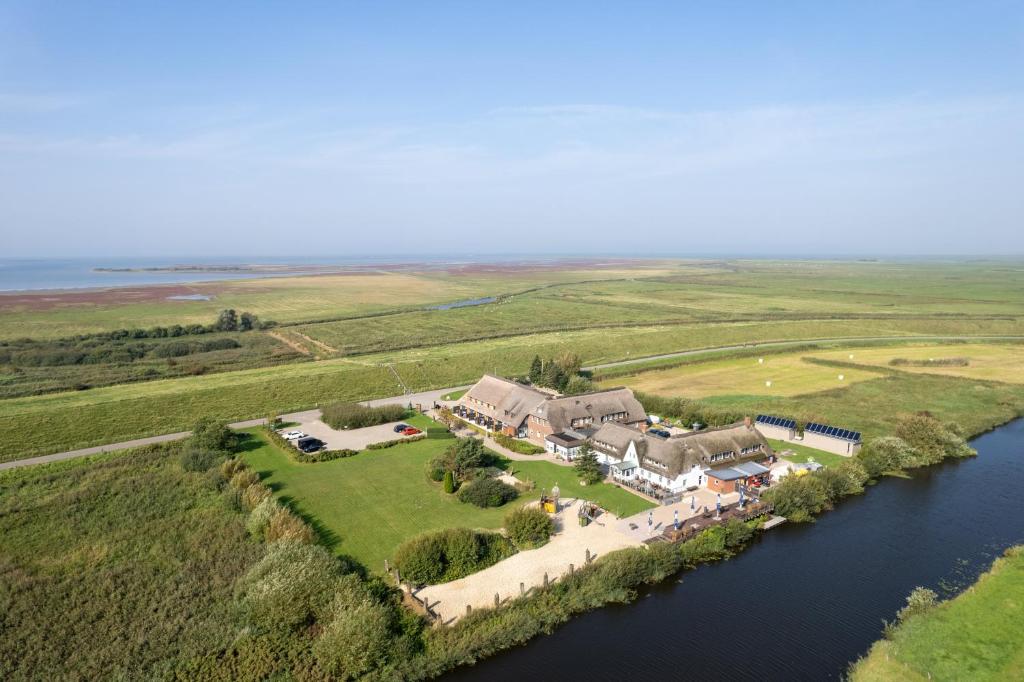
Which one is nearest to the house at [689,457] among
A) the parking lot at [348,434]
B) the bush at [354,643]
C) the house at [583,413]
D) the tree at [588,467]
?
→ the tree at [588,467]

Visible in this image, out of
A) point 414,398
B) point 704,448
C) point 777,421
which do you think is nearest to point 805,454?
point 777,421

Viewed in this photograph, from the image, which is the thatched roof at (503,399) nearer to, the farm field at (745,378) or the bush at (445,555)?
the farm field at (745,378)

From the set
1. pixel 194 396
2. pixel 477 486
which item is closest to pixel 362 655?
pixel 477 486

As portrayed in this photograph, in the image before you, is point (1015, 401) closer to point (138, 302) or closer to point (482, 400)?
point (482, 400)

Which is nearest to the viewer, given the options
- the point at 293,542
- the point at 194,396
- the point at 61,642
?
the point at 61,642

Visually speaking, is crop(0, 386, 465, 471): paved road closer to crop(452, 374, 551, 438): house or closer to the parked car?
crop(452, 374, 551, 438): house

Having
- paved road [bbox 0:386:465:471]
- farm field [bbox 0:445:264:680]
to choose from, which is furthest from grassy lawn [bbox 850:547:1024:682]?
paved road [bbox 0:386:465:471]
